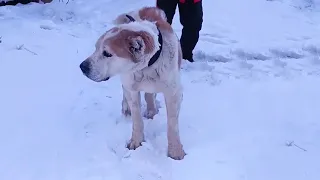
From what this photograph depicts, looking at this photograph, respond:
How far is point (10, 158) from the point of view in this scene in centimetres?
342

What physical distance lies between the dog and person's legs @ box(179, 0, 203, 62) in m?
1.23

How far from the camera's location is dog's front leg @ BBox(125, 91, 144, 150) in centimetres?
349

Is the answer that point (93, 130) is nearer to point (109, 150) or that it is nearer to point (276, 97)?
point (109, 150)

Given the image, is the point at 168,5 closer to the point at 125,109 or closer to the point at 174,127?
the point at 125,109

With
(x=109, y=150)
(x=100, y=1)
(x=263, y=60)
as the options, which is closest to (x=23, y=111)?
(x=109, y=150)

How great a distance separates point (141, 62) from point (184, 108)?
4.23 ft

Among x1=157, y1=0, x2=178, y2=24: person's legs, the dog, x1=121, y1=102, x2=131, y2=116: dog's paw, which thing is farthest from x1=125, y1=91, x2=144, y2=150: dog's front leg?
x1=157, y1=0, x2=178, y2=24: person's legs

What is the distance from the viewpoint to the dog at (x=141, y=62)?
2.96 metres

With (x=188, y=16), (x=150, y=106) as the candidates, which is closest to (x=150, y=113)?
(x=150, y=106)

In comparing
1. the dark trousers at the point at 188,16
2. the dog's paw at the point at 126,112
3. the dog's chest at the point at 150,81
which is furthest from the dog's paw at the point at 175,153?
the dark trousers at the point at 188,16

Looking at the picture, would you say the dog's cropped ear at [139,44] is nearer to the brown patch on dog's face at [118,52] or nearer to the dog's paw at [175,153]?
the brown patch on dog's face at [118,52]

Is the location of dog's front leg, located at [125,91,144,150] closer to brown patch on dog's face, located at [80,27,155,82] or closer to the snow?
the snow

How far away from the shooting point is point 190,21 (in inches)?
191

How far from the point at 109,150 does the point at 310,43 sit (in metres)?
3.24
